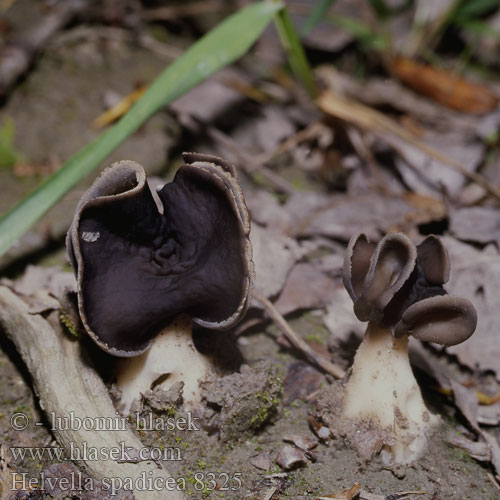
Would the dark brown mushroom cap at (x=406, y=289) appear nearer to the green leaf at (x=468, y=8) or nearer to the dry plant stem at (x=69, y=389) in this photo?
the dry plant stem at (x=69, y=389)

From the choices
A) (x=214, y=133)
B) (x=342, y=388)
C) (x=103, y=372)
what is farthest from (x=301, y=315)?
(x=214, y=133)

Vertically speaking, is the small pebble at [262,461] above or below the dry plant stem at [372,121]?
above

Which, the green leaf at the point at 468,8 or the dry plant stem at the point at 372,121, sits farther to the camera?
the green leaf at the point at 468,8

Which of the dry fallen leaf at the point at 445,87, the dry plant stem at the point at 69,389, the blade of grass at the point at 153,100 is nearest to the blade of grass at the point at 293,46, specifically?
the blade of grass at the point at 153,100

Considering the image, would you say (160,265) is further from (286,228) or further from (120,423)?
(286,228)

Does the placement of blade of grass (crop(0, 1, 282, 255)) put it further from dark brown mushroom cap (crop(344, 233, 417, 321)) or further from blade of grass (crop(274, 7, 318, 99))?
dark brown mushroom cap (crop(344, 233, 417, 321))

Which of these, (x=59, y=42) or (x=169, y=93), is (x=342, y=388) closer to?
(x=169, y=93)

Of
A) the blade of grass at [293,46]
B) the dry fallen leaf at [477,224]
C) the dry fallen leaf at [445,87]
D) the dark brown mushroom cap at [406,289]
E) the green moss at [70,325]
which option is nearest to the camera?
the dark brown mushroom cap at [406,289]
